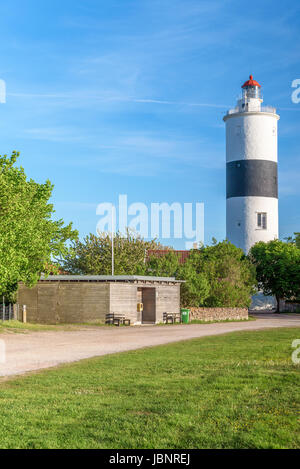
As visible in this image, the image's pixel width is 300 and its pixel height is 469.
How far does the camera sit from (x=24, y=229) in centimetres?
2930

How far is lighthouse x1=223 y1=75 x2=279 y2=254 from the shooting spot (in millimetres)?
62906

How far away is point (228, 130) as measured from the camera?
66.0 m

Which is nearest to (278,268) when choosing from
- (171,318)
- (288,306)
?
(288,306)

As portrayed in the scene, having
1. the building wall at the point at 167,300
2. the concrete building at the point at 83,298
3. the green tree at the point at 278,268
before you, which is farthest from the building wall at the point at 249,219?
the concrete building at the point at 83,298

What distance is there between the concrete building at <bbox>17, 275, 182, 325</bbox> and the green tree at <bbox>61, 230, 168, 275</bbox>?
19710 millimetres

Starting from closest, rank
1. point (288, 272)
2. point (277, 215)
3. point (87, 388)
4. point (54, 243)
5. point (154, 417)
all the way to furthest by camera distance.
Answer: point (154, 417) → point (87, 388) → point (54, 243) → point (288, 272) → point (277, 215)

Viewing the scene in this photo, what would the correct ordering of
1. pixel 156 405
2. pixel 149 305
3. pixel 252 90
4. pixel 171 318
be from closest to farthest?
pixel 156 405 → pixel 171 318 → pixel 149 305 → pixel 252 90

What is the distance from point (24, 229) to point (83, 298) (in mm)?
9416

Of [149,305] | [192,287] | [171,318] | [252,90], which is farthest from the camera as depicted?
[252,90]

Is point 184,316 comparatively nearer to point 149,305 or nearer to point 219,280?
point 149,305

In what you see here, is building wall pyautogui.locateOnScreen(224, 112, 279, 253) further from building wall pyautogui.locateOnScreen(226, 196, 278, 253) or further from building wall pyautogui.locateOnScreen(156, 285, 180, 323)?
building wall pyautogui.locateOnScreen(156, 285, 180, 323)
